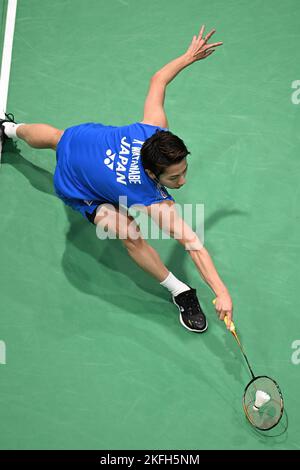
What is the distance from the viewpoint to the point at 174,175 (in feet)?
10.0

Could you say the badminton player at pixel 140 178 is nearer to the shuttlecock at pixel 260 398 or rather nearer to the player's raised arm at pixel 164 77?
the player's raised arm at pixel 164 77

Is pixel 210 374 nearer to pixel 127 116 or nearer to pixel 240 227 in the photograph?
pixel 240 227

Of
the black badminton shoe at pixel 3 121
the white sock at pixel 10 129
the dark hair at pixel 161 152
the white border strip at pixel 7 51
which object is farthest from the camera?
the white border strip at pixel 7 51

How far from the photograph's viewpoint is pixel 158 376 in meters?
3.56

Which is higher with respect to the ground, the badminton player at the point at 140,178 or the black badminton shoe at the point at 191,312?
the badminton player at the point at 140,178

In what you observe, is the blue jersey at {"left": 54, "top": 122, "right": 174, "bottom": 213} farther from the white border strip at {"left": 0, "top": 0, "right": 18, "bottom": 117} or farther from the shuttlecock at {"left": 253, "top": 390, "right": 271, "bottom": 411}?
the shuttlecock at {"left": 253, "top": 390, "right": 271, "bottom": 411}

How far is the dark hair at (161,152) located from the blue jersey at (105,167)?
100 millimetres

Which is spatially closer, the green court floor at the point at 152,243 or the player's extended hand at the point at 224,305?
the player's extended hand at the point at 224,305

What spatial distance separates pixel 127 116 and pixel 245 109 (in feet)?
2.80

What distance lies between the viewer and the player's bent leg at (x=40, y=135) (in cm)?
376

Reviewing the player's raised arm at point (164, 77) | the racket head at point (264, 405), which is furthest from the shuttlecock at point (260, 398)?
the player's raised arm at point (164, 77)

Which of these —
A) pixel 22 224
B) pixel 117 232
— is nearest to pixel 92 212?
pixel 117 232

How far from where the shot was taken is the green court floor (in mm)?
3465
